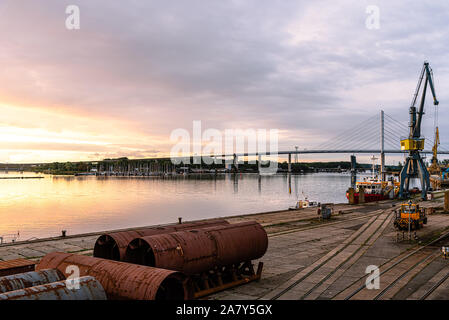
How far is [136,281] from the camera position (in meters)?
9.89

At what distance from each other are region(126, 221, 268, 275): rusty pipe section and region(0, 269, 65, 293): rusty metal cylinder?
308 centimetres

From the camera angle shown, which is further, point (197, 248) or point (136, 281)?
point (197, 248)

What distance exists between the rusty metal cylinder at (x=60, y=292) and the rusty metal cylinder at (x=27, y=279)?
1659mm

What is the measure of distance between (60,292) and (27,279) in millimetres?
2414

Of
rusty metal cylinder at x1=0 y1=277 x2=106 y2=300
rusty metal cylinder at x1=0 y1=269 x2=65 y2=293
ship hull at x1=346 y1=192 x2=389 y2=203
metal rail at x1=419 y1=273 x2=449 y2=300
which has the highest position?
rusty metal cylinder at x1=0 y1=277 x2=106 y2=300

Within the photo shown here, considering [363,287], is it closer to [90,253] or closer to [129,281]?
[129,281]

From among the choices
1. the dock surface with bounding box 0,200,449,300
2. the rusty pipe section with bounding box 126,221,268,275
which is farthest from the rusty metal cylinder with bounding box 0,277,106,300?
the dock surface with bounding box 0,200,449,300

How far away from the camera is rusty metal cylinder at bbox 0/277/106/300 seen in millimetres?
8359

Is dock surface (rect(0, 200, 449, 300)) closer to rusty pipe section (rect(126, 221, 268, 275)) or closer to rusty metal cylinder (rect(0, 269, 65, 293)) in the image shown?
rusty pipe section (rect(126, 221, 268, 275))

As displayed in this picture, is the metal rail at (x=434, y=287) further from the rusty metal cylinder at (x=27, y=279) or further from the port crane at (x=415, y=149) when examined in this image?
the port crane at (x=415, y=149)

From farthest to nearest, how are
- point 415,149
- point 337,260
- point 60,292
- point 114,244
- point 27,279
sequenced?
point 415,149 < point 337,260 < point 114,244 < point 27,279 < point 60,292

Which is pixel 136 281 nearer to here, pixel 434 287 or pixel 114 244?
pixel 114 244

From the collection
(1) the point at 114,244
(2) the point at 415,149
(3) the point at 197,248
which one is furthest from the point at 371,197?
(1) the point at 114,244

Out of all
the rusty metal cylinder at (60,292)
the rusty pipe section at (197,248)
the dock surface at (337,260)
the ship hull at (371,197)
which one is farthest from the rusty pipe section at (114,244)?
the ship hull at (371,197)
